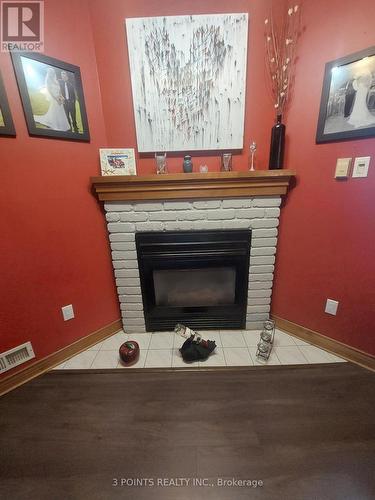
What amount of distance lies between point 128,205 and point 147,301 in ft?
2.57

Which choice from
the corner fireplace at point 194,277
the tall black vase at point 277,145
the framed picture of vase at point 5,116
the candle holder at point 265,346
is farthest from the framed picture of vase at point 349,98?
the framed picture of vase at point 5,116

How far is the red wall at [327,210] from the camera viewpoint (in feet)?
3.66

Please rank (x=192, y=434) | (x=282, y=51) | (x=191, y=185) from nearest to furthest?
(x=192, y=434) < (x=282, y=51) < (x=191, y=185)

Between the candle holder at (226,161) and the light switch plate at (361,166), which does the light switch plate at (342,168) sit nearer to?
the light switch plate at (361,166)

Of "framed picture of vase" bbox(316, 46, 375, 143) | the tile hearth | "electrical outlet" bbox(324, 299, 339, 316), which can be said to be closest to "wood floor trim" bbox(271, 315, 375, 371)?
the tile hearth

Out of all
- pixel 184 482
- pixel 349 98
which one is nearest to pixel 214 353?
pixel 184 482

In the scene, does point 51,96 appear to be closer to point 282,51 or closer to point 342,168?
point 282,51

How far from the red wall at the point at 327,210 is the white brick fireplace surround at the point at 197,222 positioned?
0.50 feet

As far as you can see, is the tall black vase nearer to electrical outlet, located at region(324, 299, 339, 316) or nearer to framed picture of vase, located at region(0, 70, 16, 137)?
electrical outlet, located at region(324, 299, 339, 316)

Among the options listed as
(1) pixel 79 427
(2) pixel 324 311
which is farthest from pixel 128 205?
(2) pixel 324 311

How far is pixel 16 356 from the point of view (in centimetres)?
129

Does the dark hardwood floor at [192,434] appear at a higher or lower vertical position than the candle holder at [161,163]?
lower

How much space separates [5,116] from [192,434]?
1.88 metres

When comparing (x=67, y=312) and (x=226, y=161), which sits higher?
(x=226, y=161)
